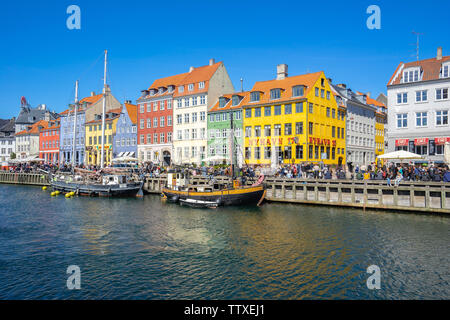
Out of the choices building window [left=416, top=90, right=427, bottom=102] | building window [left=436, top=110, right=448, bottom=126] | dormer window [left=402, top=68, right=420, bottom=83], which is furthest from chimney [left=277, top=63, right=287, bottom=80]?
building window [left=436, top=110, right=448, bottom=126]

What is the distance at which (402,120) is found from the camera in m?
47.7

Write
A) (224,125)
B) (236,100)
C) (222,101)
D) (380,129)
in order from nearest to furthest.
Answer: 1. (236,100)
2. (224,125)
3. (222,101)
4. (380,129)

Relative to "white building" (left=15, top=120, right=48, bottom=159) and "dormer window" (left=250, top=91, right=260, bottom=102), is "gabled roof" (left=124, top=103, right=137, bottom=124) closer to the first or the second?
"dormer window" (left=250, top=91, right=260, bottom=102)

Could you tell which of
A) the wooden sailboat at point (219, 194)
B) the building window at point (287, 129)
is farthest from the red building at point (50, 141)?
the wooden sailboat at point (219, 194)

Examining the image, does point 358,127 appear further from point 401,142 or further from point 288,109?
point 401,142

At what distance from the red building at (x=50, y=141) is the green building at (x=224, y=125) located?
2078 inches

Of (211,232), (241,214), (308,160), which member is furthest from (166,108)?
(211,232)

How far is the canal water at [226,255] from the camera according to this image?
13586 mm

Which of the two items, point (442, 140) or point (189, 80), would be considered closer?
point (442, 140)

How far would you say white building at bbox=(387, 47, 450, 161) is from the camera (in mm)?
44812

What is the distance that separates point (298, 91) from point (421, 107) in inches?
637

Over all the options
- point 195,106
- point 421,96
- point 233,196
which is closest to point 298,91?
point 421,96

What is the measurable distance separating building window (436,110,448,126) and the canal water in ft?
71.3
